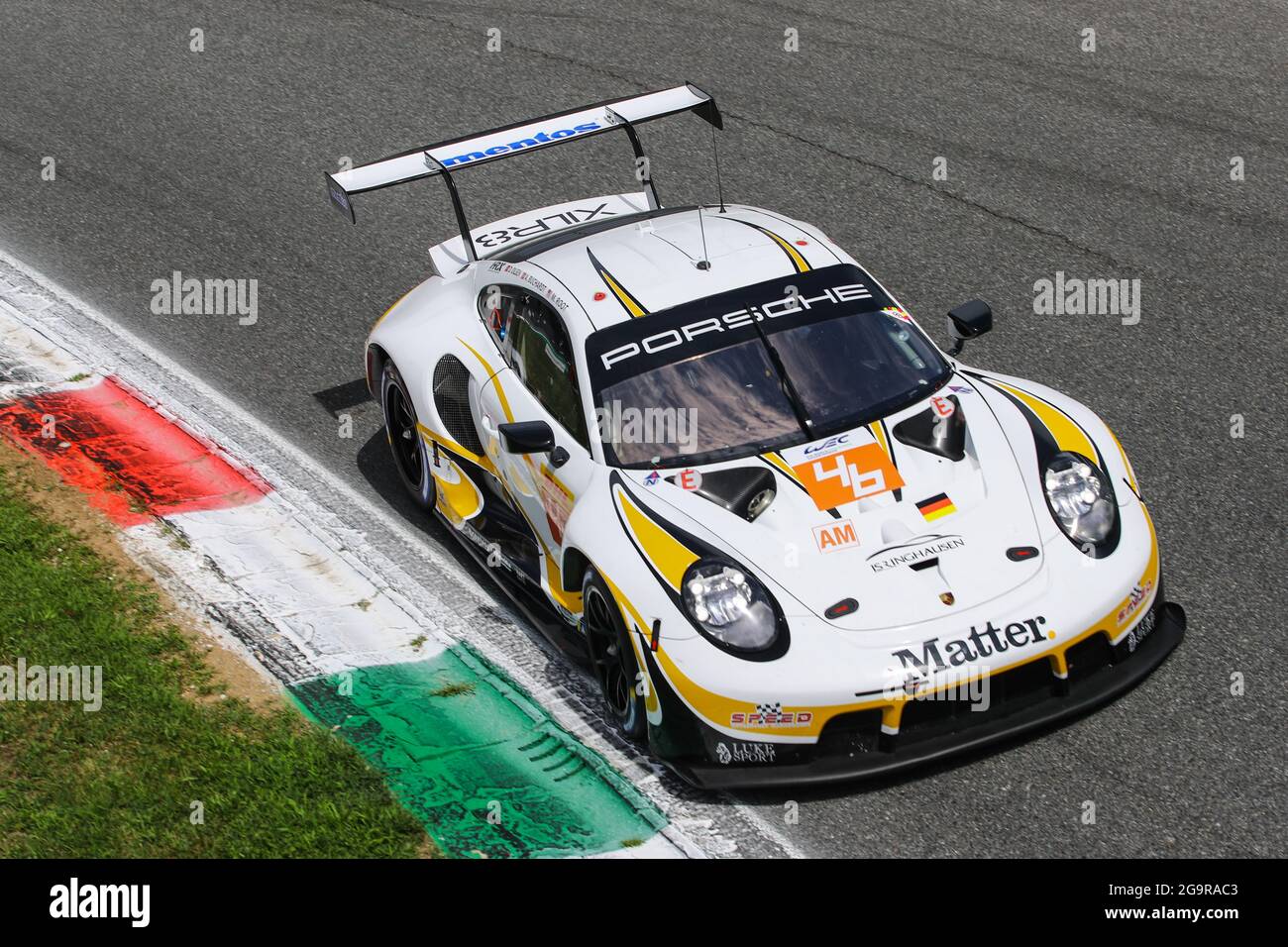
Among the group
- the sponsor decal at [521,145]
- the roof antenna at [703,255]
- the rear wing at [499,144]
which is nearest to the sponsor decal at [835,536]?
the roof antenna at [703,255]

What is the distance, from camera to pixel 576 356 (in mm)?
6121

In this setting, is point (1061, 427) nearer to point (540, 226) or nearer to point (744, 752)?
point (744, 752)

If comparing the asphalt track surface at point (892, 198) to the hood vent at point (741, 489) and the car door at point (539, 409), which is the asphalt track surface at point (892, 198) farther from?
the hood vent at point (741, 489)

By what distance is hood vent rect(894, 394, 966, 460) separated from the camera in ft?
18.9

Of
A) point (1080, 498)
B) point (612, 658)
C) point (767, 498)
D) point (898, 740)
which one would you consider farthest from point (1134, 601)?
point (612, 658)

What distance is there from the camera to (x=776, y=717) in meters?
4.93

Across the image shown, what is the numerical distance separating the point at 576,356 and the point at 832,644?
1789 mm

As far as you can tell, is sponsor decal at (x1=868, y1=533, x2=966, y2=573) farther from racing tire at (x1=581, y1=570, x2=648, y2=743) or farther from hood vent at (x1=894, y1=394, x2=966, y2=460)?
racing tire at (x1=581, y1=570, x2=648, y2=743)

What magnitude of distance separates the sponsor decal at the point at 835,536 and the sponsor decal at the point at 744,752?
2.53ft

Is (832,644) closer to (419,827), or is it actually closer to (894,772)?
(894,772)

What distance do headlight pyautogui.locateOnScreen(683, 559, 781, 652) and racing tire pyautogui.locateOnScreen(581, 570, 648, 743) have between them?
0.96 ft

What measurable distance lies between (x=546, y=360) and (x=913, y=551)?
6.21 ft

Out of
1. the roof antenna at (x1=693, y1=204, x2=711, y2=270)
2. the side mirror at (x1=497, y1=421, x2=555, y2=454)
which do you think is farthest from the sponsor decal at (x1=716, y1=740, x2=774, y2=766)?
the roof antenna at (x1=693, y1=204, x2=711, y2=270)
